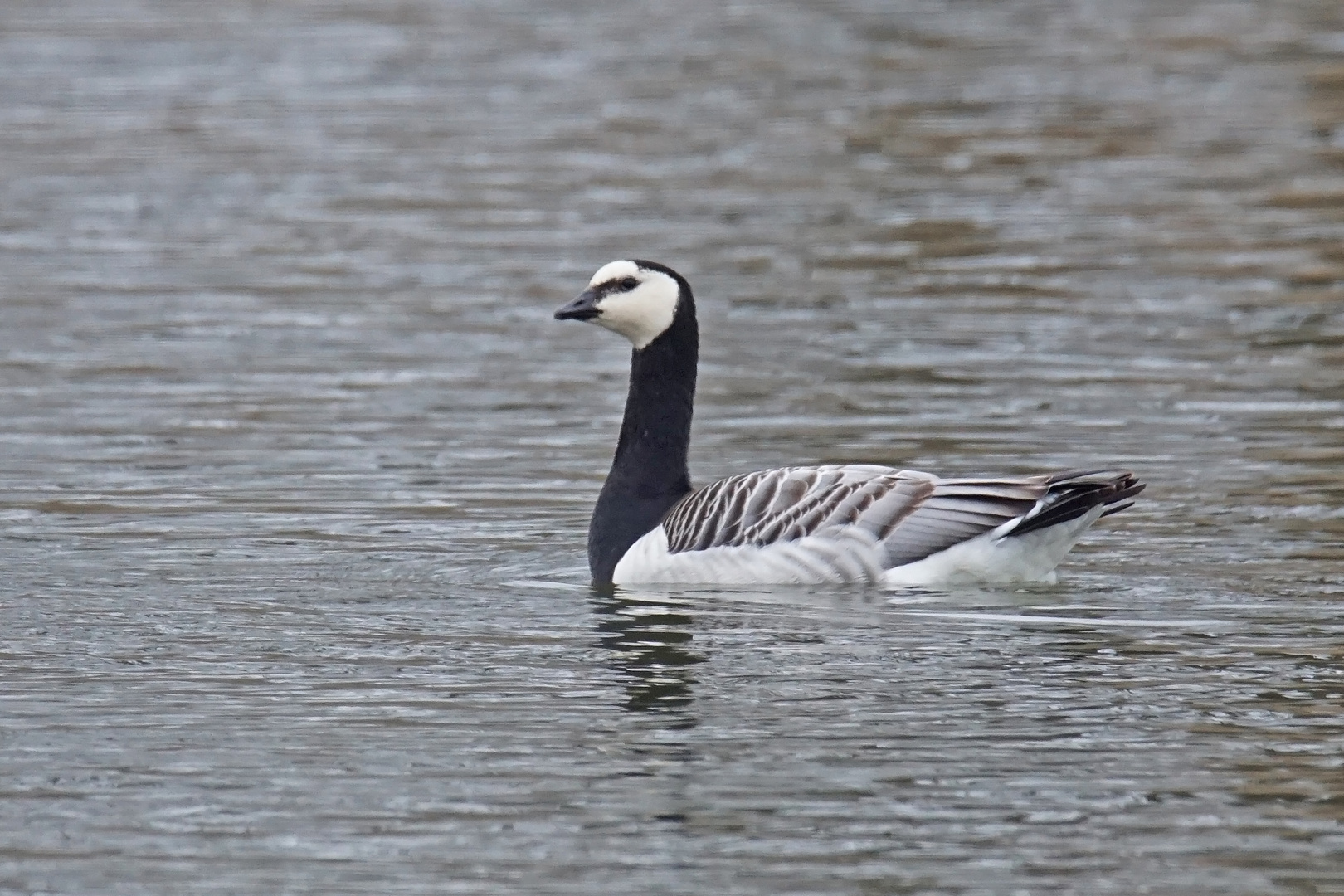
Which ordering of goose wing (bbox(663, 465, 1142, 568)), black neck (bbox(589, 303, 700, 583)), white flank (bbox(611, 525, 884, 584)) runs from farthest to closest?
black neck (bbox(589, 303, 700, 583))
white flank (bbox(611, 525, 884, 584))
goose wing (bbox(663, 465, 1142, 568))

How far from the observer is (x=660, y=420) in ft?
43.2

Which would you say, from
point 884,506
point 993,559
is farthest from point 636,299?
point 993,559

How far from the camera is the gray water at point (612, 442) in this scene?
845 centimetres

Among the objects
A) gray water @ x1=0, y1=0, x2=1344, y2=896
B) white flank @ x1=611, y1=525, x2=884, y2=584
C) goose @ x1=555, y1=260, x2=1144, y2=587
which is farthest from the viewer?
white flank @ x1=611, y1=525, x2=884, y2=584

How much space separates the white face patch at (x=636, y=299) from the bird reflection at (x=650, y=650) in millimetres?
1553

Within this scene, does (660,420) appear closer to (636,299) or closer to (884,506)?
(636,299)

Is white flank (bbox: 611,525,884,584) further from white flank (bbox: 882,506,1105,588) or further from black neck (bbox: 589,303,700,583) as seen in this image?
black neck (bbox: 589,303,700,583)

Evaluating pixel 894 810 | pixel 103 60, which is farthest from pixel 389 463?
pixel 103 60

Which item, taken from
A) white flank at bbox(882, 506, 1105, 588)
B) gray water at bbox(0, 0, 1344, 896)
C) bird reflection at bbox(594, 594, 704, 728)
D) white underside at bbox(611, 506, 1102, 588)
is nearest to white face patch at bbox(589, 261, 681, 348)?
gray water at bbox(0, 0, 1344, 896)

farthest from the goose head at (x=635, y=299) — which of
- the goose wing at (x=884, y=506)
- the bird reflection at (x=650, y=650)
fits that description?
the bird reflection at (x=650, y=650)

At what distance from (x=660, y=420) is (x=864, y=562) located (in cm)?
167

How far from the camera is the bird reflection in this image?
10102 millimetres

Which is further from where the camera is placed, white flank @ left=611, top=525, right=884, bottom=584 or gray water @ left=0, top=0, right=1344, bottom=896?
white flank @ left=611, top=525, right=884, bottom=584

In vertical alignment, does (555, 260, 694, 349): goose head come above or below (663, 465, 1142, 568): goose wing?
above
